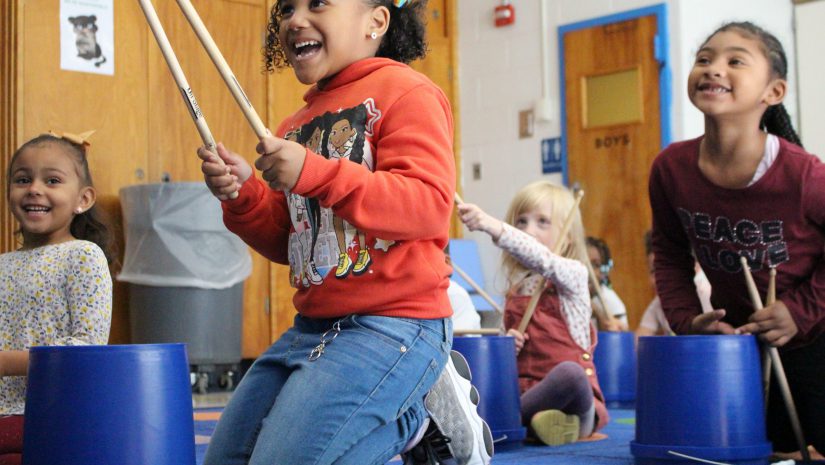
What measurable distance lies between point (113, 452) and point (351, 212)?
1.28 feet

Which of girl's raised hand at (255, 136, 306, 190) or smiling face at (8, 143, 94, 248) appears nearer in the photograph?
girl's raised hand at (255, 136, 306, 190)

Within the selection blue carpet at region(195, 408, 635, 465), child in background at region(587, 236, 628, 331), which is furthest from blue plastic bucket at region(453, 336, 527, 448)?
child in background at region(587, 236, 628, 331)

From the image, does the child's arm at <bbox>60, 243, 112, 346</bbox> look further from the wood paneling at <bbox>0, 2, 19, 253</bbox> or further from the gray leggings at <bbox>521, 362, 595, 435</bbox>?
the wood paneling at <bbox>0, 2, 19, 253</bbox>

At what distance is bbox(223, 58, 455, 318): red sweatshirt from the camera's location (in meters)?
1.18

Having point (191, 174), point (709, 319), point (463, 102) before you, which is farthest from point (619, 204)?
point (709, 319)

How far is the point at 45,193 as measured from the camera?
5.58ft

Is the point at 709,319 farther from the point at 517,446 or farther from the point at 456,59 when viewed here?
the point at 456,59

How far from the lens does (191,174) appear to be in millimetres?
3879

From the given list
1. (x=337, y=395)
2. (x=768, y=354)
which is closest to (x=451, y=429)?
(x=337, y=395)

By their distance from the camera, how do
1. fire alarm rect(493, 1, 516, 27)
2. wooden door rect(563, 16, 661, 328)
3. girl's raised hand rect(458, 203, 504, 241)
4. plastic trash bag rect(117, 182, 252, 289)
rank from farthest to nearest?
fire alarm rect(493, 1, 516, 27) < wooden door rect(563, 16, 661, 328) < plastic trash bag rect(117, 182, 252, 289) < girl's raised hand rect(458, 203, 504, 241)

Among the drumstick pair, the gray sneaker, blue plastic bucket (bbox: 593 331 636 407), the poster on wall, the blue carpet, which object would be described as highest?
the poster on wall

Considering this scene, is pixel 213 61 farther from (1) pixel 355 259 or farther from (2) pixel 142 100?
(2) pixel 142 100

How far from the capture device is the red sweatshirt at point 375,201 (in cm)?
118

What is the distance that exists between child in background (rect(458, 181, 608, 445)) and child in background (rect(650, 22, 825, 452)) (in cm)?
39
